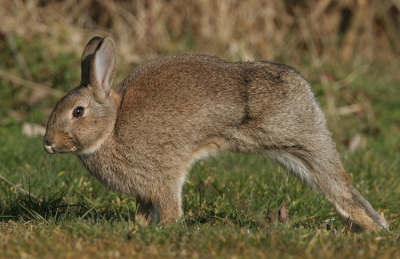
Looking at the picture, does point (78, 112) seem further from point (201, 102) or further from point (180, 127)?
point (201, 102)

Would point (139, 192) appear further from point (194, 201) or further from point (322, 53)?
point (322, 53)

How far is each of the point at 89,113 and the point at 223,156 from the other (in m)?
2.02

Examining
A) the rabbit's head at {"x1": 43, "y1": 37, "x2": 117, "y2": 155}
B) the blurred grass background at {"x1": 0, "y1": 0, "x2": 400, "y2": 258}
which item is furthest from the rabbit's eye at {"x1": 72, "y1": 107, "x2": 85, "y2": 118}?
the blurred grass background at {"x1": 0, "y1": 0, "x2": 400, "y2": 258}

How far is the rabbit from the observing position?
3.74 m

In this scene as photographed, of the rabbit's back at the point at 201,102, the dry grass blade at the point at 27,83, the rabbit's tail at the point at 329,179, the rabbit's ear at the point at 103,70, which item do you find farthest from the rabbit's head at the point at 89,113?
the dry grass blade at the point at 27,83

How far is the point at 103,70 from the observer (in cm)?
383

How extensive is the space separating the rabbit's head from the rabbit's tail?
1.28m

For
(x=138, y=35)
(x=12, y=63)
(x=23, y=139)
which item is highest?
(x=138, y=35)

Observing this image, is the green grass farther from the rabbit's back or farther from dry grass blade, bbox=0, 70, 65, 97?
the rabbit's back

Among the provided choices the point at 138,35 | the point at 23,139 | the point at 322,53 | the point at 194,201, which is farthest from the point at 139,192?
the point at 322,53

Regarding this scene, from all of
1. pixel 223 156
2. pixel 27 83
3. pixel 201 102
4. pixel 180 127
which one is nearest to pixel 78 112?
pixel 180 127

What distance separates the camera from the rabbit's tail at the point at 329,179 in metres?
3.99

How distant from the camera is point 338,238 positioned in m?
2.97

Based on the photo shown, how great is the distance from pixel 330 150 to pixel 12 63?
4.80 meters
